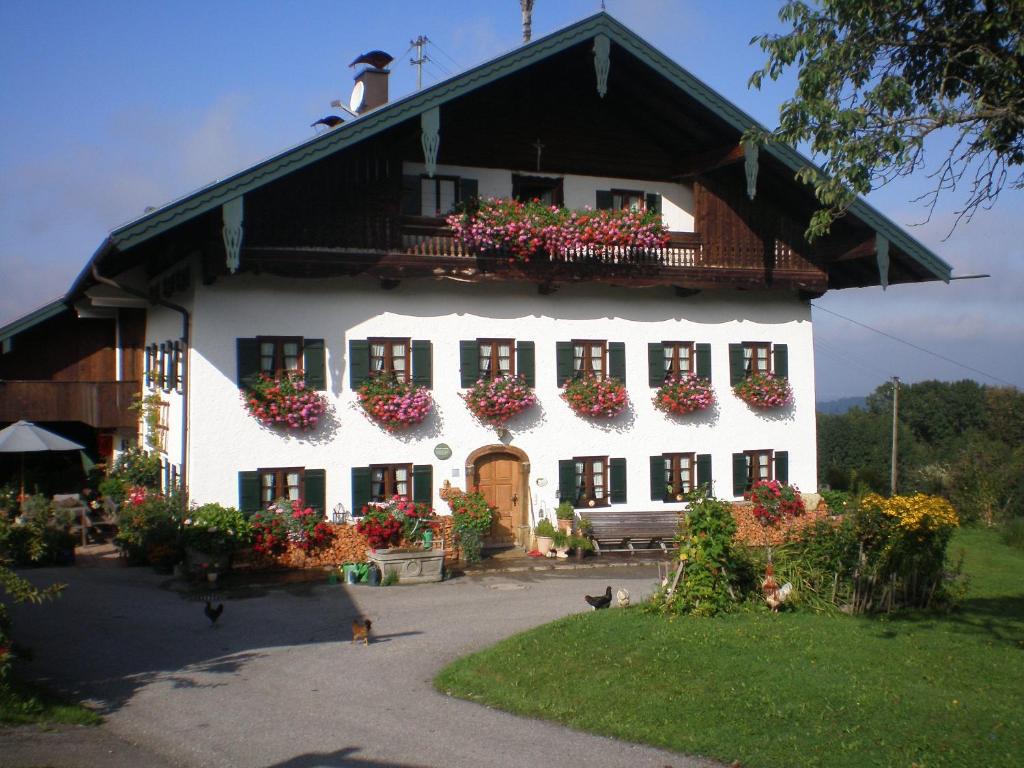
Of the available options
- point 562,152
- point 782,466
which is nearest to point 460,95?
point 562,152

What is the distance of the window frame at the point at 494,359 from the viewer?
20.4m

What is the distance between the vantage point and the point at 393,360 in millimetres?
19812

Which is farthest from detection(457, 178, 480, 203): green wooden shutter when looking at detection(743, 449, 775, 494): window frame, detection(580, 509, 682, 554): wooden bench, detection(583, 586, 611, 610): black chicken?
detection(583, 586, 611, 610): black chicken

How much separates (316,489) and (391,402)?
2.16 metres

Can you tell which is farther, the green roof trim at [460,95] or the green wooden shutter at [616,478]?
the green wooden shutter at [616,478]

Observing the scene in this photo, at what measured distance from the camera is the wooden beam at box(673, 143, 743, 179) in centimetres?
2056

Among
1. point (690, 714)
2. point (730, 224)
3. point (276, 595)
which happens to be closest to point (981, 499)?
point (730, 224)

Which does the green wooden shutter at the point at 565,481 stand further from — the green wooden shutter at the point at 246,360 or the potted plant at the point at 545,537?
the green wooden shutter at the point at 246,360

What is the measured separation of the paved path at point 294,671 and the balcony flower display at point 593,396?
368 centimetres

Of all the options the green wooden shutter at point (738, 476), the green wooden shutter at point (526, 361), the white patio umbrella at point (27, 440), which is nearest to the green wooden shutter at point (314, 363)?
the green wooden shutter at point (526, 361)

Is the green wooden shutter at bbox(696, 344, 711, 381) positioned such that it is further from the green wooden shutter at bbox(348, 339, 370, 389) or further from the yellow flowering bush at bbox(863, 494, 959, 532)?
the yellow flowering bush at bbox(863, 494, 959, 532)

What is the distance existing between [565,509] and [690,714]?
11.7 m

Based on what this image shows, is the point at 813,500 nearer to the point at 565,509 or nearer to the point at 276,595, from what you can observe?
the point at 565,509

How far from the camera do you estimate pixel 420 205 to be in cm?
2027
